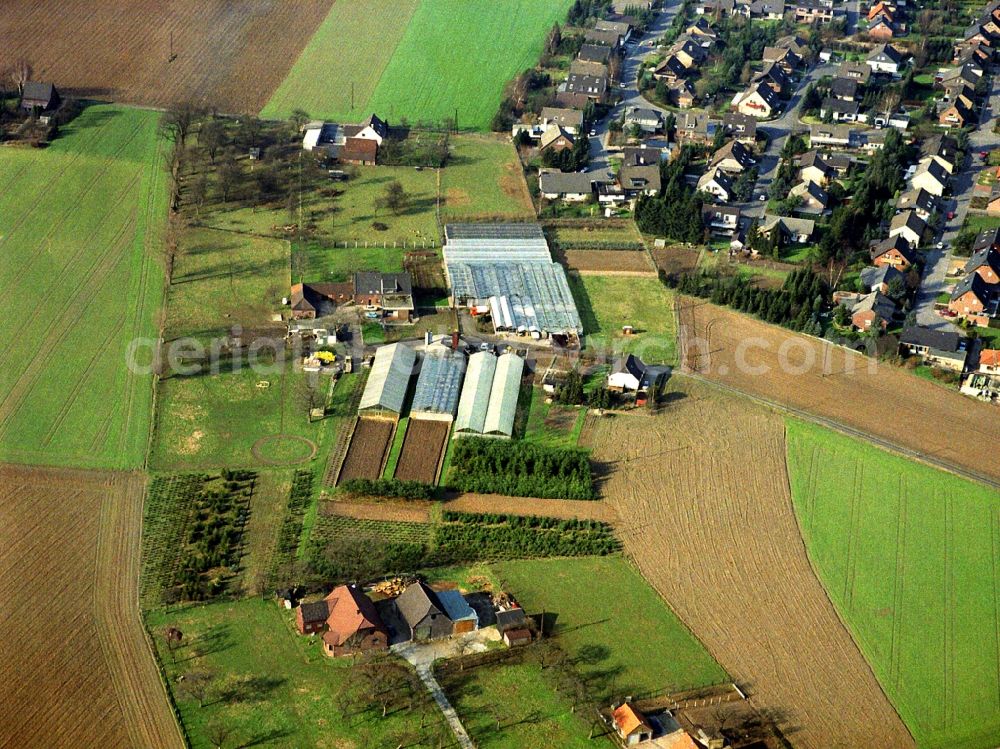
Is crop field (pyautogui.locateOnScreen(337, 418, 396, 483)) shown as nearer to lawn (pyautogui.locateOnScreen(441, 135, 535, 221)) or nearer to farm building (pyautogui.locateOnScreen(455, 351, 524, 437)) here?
farm building (pyautogui.locateOnScreen(455, 351, 524, 437))

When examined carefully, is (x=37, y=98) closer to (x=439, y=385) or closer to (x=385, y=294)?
(x=385, y=294)

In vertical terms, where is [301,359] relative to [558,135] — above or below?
below

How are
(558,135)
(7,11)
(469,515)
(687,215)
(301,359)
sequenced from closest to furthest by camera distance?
(469,515), (301,359), (687,215), (558,135), (7,11)

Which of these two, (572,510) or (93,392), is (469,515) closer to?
(572,510)

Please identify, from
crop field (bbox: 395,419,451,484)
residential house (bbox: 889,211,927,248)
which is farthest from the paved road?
crop field (bbox: 395,419,451,484)

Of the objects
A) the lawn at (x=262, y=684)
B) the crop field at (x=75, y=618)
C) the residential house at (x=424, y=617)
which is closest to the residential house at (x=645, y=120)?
the crop field at (x=75, y=618)

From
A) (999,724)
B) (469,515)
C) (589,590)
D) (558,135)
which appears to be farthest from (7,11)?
(999,724)
